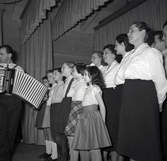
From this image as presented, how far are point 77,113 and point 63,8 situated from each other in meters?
3.17

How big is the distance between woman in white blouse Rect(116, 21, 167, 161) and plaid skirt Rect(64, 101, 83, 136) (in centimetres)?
93

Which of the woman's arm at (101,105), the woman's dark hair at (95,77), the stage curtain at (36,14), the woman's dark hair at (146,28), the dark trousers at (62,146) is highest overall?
the stage curtain at (36,14)

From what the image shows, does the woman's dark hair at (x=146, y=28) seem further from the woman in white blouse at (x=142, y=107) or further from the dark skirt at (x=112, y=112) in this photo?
the dark skirt at (x=112, y=112)

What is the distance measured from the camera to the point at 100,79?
2424mm

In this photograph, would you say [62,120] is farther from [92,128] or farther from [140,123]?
[140,123]

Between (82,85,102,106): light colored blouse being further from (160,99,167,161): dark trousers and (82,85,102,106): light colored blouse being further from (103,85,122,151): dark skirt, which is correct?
(160,99,167,161): dark trousers

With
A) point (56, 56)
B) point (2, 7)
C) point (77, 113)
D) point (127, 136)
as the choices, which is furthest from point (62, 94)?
point (56, 56)

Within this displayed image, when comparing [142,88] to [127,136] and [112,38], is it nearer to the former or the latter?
[127,136]

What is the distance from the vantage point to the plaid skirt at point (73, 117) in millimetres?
2469

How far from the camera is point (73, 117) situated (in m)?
2.54

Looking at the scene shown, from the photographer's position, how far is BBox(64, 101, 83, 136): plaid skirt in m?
2.47

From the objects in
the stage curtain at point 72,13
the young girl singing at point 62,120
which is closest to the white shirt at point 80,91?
the young girl singing at point 62,120

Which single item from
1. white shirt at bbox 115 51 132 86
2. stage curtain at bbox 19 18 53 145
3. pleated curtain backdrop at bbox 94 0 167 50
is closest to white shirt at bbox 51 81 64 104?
white shirt at bbox 115 51 132 86

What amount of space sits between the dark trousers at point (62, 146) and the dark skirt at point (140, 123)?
4.30ft
